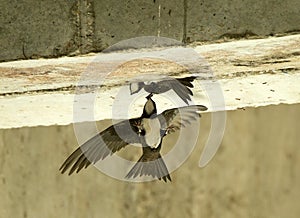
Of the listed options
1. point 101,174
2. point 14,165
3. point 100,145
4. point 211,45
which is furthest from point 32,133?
point 211,45

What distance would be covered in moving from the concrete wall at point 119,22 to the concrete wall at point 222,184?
6.63ft

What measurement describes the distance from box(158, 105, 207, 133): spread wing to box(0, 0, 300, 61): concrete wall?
23cm

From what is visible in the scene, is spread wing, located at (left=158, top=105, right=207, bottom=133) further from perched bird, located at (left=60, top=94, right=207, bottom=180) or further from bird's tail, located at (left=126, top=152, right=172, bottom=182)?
bird's tail, located at (left=126, top=152, right=172, bottom=182)

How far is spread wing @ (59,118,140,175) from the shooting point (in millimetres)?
1542

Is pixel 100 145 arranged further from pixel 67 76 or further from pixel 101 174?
pixel 101 174

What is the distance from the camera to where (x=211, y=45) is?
1.35 m

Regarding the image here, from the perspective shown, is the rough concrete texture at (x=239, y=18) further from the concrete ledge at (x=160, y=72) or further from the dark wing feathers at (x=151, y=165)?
the dark wing feathers at (x=151, y=165)

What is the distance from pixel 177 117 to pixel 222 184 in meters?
2.11

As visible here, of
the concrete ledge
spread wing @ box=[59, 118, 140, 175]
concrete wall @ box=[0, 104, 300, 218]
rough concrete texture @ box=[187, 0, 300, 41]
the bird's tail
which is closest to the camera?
rough concrete texture @ box=[187, 0, 300, 41]

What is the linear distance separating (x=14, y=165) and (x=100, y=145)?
1.83 meters

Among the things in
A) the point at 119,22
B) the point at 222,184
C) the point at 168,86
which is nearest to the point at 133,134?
the point at 168,86

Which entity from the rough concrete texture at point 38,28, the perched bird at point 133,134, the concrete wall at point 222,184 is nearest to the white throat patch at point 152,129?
the perched bird at point 133,134

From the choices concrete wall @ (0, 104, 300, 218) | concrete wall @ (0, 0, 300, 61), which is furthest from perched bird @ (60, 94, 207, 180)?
concrete wall @ (0, 104, 300, 218)

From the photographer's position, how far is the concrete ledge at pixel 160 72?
1426mm
